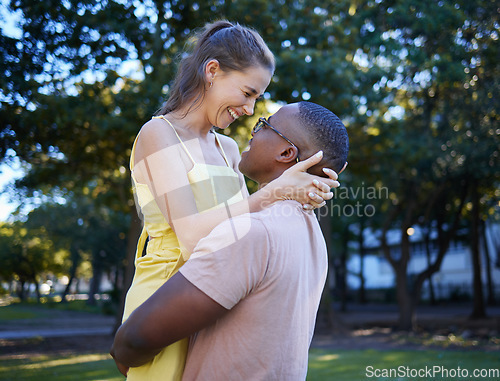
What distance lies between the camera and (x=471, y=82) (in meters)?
13.8

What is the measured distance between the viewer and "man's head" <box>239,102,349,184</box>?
1.81 meters

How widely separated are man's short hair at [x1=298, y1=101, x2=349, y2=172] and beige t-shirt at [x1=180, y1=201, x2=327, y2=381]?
1.13 feet

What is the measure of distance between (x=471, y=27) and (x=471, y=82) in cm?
154

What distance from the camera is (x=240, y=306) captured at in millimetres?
1481

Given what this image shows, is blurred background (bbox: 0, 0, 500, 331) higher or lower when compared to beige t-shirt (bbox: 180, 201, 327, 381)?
higher

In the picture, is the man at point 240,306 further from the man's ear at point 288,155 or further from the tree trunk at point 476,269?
the tree trunk at point 476,269

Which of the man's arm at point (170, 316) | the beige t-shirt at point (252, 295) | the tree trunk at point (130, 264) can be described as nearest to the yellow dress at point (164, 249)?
the beige t-shirt at point (252, 295)

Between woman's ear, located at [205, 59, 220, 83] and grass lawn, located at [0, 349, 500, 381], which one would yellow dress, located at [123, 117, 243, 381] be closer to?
woman's ear, located at [205, 59, 220, 83]

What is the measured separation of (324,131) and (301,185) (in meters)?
0.23

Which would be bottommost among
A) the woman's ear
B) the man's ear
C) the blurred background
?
the man's ear

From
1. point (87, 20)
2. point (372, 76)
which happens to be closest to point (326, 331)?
point (372, 76)

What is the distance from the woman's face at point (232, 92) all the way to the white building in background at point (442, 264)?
98.5ft

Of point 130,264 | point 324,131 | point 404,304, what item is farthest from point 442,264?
point 324,131

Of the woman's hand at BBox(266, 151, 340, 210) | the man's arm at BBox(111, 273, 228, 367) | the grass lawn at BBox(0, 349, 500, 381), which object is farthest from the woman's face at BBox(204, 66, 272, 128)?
the grass lawn at BBox(0, 349, 500, 381)
